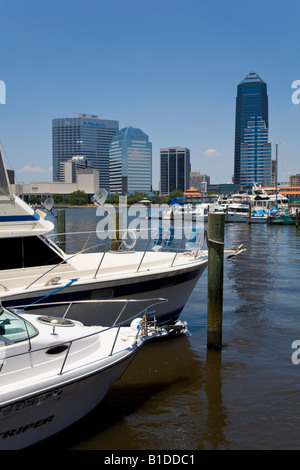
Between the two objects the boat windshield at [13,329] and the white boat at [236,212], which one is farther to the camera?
the white boat at [236,212]

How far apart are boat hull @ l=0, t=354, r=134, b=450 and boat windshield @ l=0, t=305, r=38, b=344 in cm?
85

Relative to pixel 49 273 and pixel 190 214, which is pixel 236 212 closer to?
Result: pixel 190 214

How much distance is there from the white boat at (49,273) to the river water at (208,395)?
146 centimetres

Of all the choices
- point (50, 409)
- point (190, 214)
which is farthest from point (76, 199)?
point (50, 409)

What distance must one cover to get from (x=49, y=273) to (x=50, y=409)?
3.86m

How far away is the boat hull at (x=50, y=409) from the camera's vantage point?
538cm

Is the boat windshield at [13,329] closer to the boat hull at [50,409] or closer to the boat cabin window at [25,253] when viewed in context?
Result: the boat hull at [50,409]

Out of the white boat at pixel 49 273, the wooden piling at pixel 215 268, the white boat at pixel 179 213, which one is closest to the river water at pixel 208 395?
the wooden piling at pixel 215 268

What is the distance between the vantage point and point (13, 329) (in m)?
6.07

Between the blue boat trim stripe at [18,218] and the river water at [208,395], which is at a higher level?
the blue boat trim stripe at [18,218]

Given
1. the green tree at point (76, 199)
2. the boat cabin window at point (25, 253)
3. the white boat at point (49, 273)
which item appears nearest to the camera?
the white boat at point (49, 273)

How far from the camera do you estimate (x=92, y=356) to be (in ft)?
21.2
